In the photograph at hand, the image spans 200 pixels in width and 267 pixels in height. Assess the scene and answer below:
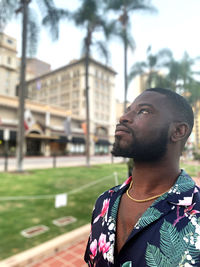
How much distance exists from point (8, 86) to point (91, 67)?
19.5 m

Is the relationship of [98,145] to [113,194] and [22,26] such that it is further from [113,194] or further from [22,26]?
[113,194]

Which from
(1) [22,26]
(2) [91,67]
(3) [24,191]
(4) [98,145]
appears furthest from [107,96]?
(3) [24,191]

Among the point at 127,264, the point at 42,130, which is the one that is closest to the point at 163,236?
the point at 127,264

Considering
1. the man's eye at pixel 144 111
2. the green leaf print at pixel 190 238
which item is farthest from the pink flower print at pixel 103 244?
the man's eye at pixel 144 111

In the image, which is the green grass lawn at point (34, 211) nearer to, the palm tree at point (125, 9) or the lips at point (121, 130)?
the lips at point (121, 130)

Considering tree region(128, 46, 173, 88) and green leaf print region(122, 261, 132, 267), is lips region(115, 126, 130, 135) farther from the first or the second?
tree region(128, 46, 173, 88)

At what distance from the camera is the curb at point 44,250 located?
3.04 metres

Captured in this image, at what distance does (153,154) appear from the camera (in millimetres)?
1143

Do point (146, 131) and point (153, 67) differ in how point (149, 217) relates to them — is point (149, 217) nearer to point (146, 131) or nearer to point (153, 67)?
point (146, 131)

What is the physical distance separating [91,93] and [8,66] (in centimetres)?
1886

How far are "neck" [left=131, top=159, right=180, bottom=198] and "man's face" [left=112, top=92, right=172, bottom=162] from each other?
1.9 inches

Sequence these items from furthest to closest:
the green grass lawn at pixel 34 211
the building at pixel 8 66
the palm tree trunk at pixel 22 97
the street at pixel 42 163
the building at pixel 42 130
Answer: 1. the building at pixel 8 66
2. the building at pixel 42 130
3. the street at pixel 42 163
4. the palm tree trunk at pixel 22 97
5. the green grass lawn at pixel 34 211

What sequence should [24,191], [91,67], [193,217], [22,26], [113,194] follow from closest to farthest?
[193,217] → [113,194] → [24,191] → [22,26] → [91,67]

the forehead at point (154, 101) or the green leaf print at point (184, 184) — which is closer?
the green leaf print at point (184, 184)
